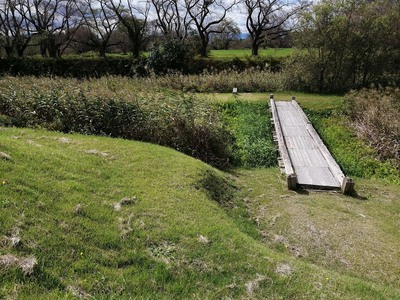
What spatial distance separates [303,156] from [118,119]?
15.1 feet

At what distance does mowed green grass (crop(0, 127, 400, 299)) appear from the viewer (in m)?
2.94

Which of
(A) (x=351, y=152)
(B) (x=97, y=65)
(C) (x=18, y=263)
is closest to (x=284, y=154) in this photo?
(A) (x=351, y=152)

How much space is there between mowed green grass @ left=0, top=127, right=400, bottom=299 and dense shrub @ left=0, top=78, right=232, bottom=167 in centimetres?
196

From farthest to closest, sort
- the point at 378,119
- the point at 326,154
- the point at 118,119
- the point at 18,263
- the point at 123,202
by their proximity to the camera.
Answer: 1. the point at 378,119
2. the point at 118,119
3. the point at 326,154
4. the point at 123,202
5. the point at 18,263

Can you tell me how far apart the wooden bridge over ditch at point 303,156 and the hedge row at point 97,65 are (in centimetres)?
899

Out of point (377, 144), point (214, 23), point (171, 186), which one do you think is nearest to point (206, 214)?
point (171, 186)

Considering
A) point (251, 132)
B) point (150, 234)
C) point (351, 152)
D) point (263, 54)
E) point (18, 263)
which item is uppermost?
point (263, 54)

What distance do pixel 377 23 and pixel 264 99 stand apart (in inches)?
209

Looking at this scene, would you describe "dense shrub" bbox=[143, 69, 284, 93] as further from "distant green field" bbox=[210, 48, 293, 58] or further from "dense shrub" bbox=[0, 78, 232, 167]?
"dense shrub" bbox=[0, 78, 232, 167]

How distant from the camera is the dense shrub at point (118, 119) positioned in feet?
26.0

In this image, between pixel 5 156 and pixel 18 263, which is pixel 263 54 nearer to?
pixel 5 156

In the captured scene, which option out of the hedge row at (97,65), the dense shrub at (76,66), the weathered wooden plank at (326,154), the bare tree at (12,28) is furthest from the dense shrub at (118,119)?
the bare tree at (12,28)

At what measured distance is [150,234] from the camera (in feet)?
12.3

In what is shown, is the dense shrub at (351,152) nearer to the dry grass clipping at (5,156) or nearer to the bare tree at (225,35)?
the dry grass clipping at (5,156)
